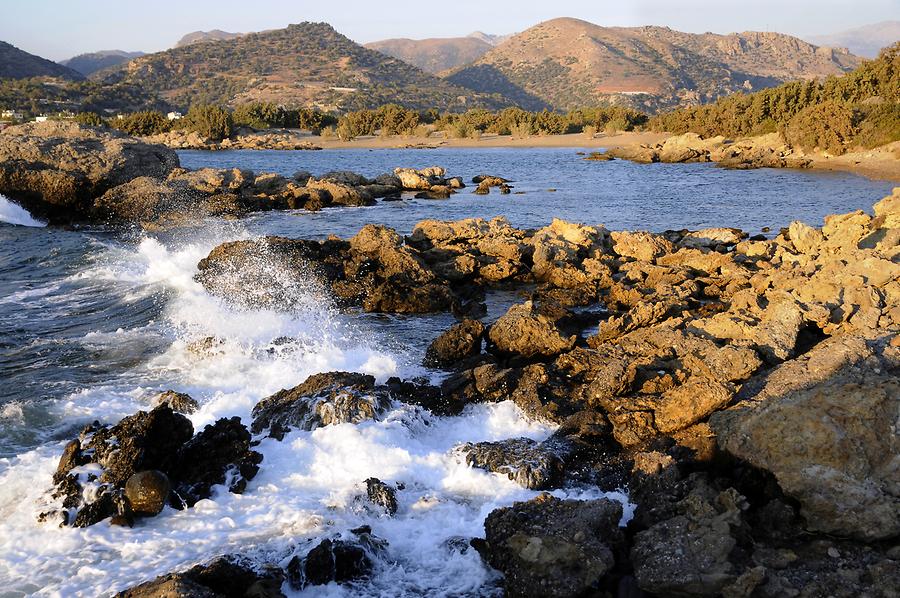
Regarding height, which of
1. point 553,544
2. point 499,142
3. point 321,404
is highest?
point 499,142

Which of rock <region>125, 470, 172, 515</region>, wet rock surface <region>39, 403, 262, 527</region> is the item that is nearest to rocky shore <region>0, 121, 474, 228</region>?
wet rock surface <region>39, 403, 262, 527</region>

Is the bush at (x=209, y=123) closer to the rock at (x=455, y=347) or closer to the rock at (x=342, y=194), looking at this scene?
the rock at (x=342, y=194)

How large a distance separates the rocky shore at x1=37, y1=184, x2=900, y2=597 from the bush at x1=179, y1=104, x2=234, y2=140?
87392 mm

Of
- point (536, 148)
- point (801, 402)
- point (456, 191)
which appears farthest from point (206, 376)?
point (536, 148)

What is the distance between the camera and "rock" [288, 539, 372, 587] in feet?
22.4

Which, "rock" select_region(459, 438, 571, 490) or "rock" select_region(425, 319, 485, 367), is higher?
"rock" select_region(425, 319, 485, 367)

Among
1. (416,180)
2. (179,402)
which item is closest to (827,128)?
(416,180)

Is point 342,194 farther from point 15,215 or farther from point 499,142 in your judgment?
point 499,142

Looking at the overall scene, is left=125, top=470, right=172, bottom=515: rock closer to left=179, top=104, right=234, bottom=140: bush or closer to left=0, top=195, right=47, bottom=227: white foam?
left=0, top=195, right=47, bottom=227: white foam

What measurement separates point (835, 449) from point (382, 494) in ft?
16.8

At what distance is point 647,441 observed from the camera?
9.40 metres

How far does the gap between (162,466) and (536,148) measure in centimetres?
8825

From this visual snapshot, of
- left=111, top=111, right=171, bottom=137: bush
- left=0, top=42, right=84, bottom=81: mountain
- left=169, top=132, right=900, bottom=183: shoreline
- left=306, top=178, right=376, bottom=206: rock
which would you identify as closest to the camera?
left=306, top=178, right=376, bottom=206: rock

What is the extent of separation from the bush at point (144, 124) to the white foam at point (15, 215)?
7614cm
